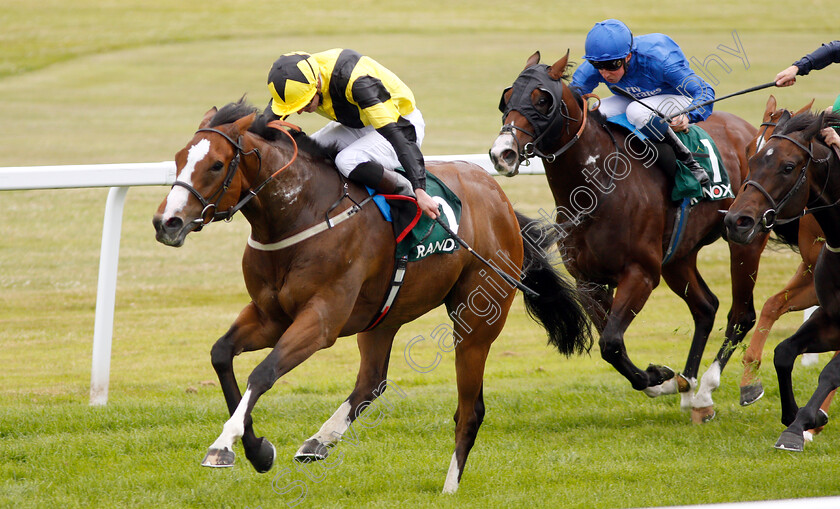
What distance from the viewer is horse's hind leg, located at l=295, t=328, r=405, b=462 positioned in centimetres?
440

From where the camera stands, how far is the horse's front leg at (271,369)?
11.4 ft

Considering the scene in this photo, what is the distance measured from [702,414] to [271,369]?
305cm

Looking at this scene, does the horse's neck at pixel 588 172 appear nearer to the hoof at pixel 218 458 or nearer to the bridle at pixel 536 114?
the bridle at pixel 536 114

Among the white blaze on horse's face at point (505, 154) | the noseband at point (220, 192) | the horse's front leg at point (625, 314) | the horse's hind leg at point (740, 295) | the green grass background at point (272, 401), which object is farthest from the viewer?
the horse's hind leg at point (740, 295)

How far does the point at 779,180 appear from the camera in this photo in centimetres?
423

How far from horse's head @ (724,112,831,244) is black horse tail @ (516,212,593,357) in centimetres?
120

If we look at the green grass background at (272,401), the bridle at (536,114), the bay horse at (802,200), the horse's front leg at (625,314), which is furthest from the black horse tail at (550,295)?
the bay horse at (802,200)

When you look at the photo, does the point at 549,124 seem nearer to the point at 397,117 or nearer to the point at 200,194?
the point at 397,117

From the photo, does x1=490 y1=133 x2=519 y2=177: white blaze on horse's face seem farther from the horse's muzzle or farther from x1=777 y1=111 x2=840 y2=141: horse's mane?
the horse's muzzle

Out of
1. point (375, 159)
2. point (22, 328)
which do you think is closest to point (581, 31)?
point (22, 328)

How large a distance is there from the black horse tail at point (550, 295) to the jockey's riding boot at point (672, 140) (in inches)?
34.5

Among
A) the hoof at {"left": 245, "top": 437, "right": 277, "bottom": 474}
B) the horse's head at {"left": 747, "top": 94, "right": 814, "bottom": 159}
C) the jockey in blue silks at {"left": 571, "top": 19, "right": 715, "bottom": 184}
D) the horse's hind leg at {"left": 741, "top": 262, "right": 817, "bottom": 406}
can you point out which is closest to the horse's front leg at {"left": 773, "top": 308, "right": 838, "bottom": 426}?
the horse's head at {"left": 747, "top": 94, "right": 814, "bottom": 159}

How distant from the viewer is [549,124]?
16.8 ft

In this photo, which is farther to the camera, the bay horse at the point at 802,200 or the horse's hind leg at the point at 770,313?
the horse's hind leg at the point at 770,313
